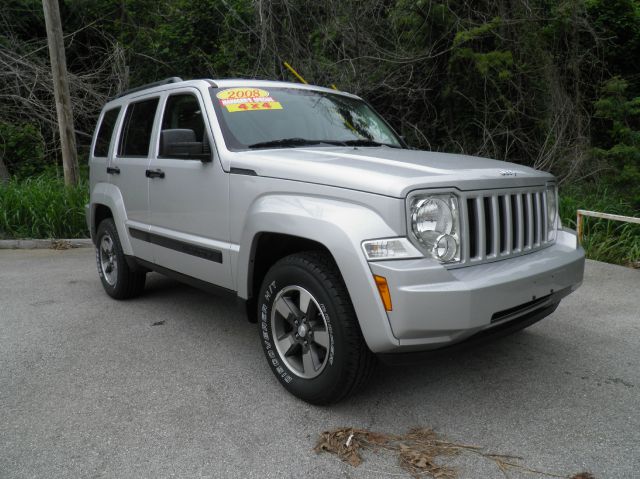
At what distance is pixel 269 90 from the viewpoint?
13.6ft

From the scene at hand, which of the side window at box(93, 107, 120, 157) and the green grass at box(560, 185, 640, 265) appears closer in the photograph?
the side window at box(93, 107, 120, 157)

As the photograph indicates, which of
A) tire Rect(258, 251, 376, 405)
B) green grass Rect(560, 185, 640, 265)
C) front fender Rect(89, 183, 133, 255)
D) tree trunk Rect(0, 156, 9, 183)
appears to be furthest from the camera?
tree trunk Rect(0, 156, 9, 183)

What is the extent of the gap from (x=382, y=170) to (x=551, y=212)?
4.42 ft

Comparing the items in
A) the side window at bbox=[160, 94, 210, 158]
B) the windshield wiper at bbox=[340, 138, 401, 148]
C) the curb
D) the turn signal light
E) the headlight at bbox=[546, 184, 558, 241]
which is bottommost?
the curb

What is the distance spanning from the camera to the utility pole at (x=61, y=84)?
31.6 feet

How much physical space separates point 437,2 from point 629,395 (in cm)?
717

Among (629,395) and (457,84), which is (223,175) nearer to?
(629,395)

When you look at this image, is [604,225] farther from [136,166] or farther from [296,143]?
[136,166]

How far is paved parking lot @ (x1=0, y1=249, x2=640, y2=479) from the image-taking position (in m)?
2.63

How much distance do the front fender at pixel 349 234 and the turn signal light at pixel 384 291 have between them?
0.02 metres

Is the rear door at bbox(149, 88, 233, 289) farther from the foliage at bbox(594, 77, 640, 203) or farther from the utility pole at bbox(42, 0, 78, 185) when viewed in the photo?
the utility pole at bbox(42, 0, 78, 185)

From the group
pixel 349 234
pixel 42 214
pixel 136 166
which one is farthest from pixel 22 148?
pixel 349 234

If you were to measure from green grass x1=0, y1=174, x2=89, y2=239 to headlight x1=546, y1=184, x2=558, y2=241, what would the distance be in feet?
23.8

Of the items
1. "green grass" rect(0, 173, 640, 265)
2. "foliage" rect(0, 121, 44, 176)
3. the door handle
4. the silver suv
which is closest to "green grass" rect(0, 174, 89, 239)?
"green grass" rect(0, 173, 640, 265)
